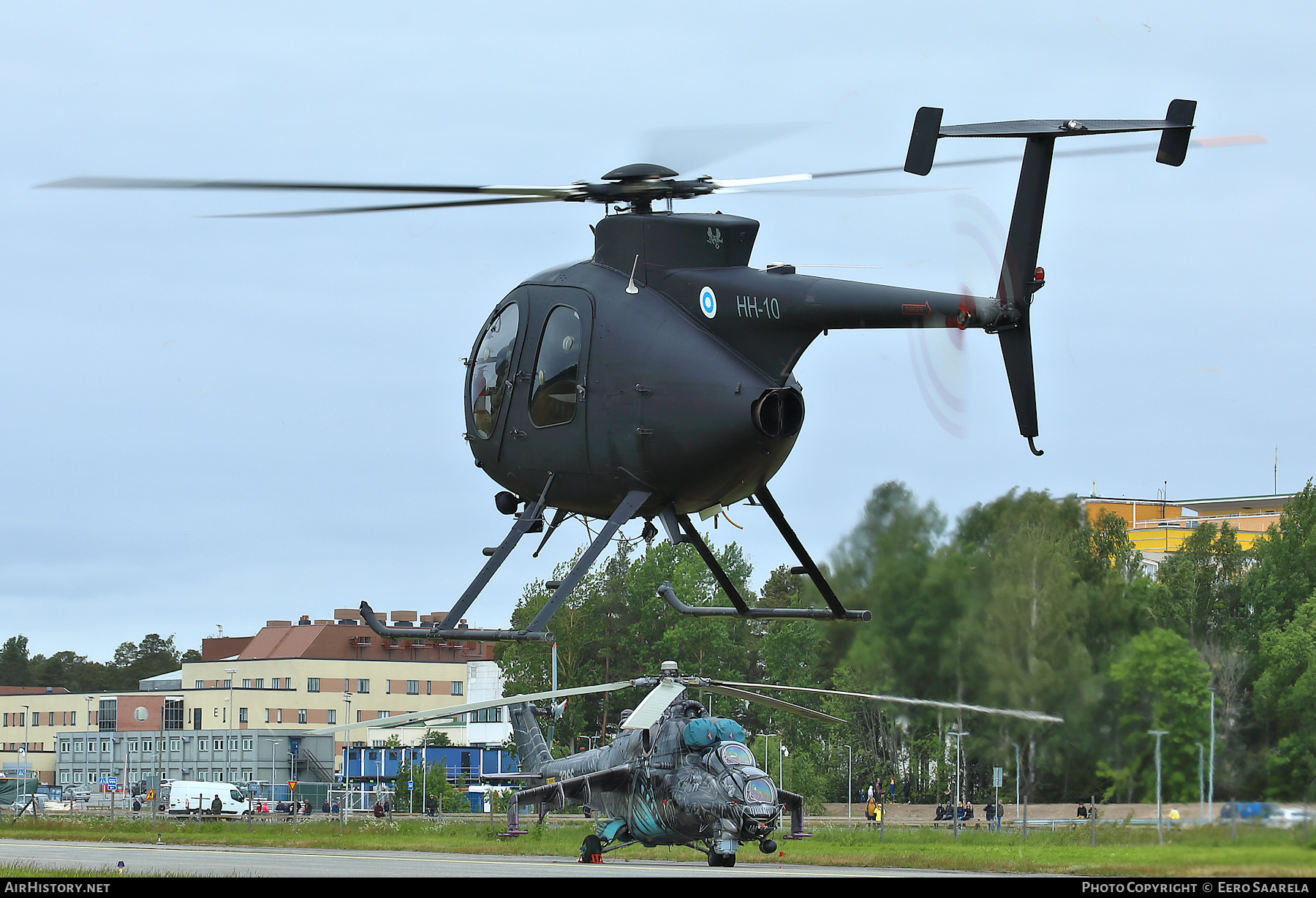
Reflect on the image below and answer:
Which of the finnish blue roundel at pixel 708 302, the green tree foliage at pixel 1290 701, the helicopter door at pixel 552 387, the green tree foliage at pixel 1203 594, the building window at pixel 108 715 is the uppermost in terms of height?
the finnish blue roundel at pixel 708 302

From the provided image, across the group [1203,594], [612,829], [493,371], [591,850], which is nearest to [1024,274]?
[1203,594]

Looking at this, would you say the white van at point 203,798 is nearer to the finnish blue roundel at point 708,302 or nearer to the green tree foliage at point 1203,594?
the green tree foliage at point 1203,594

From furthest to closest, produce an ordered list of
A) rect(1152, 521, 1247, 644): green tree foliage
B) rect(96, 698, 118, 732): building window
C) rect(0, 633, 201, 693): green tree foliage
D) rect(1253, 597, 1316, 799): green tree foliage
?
1. rect(0, 633, 201, 693): green tree foliage
2. rect(96, 698, 118, 732): building window
3. rect(1152, 521, 1247, 644): green tree foliage
4. rect(1253, 597, 1316, 799): green tree foliage

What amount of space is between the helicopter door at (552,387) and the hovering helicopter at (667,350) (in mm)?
20

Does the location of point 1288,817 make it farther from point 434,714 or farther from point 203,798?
point 203,798

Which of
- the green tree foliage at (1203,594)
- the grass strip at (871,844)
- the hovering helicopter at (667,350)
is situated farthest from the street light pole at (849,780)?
the hovering helicopter at (667,350)

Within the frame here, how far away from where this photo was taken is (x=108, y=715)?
3214 inches

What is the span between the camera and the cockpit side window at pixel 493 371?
650 inches

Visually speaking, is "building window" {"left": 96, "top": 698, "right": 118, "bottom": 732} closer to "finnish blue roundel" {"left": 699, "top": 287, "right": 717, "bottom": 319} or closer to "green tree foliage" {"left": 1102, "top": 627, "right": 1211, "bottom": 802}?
"finnish blue roundel" {"left": 699, "top": 287, "right": 717, "bottom": 319}

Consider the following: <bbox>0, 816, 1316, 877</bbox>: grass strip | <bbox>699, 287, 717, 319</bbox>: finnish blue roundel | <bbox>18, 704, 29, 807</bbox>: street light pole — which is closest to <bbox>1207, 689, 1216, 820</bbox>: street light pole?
<bbox>0, 816, 1316, 877</bbox>: grass strip

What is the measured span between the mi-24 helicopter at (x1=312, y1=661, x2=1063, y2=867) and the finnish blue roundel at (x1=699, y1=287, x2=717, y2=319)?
498 inches

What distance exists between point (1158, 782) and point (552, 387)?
23.8 feet

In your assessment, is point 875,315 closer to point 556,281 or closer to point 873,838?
point 556,281

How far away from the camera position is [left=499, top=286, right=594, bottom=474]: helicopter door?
15695mm
